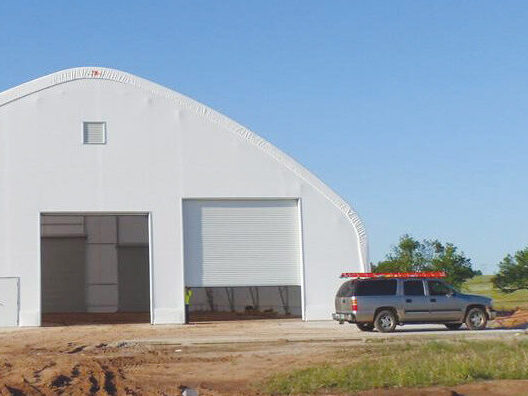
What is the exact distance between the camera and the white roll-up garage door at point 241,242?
35625 millimetres

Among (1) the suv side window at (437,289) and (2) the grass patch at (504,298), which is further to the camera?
(2) the grass patch at (504,298)

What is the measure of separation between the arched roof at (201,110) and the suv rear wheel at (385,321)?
890 cm

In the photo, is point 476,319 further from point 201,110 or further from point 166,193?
point 201,110

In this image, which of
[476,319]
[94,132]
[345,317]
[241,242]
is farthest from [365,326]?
[94,132]

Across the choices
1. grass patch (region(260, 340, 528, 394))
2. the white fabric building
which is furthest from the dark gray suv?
the white fabric building

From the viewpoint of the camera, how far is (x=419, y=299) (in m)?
27.9

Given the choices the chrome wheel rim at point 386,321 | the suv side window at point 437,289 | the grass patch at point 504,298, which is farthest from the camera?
the grass patch at point 504,298

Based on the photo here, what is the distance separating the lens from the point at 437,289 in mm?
28188

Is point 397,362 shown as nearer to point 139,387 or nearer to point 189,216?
point 139,387

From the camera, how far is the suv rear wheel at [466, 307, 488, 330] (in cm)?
2842

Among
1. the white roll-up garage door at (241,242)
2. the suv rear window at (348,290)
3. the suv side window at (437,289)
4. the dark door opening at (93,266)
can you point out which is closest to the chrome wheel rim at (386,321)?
the suv rear window at (348,290)

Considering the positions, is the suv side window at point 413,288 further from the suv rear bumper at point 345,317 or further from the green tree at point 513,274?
the green tree at point 513,274

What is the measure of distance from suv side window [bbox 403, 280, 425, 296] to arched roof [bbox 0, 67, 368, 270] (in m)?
8.58

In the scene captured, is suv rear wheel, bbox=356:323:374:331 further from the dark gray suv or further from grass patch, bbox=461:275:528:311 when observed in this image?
grass patch, bbox=461:275:528:311
